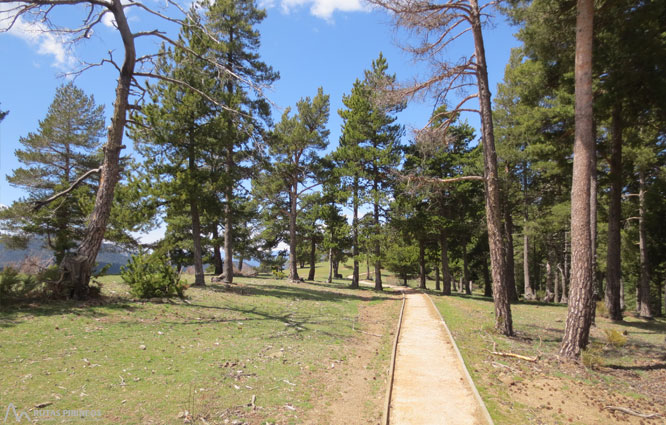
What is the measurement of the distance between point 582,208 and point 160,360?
31.5ft

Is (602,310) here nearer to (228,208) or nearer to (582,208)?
(582,208)

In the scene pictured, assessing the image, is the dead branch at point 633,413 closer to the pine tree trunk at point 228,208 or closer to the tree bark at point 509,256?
the pine tree trunk at point 228,208

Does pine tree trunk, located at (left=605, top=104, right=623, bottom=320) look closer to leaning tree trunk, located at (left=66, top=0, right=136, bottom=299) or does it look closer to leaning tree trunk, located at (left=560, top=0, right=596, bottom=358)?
leaning tree trunk, located at (left=560, top=0, right=596, bottom=358)

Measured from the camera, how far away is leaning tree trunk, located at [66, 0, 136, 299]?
9.30 meters

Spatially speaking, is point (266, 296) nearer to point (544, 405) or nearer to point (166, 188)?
point (166, 188)

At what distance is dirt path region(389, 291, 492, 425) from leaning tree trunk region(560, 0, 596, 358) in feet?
9.26

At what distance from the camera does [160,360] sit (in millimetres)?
6031

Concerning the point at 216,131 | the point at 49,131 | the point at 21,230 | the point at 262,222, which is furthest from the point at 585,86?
the point at 21,230

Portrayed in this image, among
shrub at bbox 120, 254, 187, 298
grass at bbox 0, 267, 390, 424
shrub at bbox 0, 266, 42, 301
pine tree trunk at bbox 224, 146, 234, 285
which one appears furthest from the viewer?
pine tree trunk at bbox 224, 146, 234, 285

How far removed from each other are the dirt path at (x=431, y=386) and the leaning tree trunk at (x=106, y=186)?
885 cm

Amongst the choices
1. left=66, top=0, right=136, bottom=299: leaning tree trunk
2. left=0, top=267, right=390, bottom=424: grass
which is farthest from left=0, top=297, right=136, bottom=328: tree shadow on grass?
left=66, top=0, right=136, bottom=299: leaning tree trunk

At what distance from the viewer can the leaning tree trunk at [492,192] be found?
9859mm

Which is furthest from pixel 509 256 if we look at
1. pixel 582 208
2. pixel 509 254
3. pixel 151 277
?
pixel 151 277

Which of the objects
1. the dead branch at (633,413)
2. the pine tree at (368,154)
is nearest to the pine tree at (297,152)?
the pine tree at (368,154)
